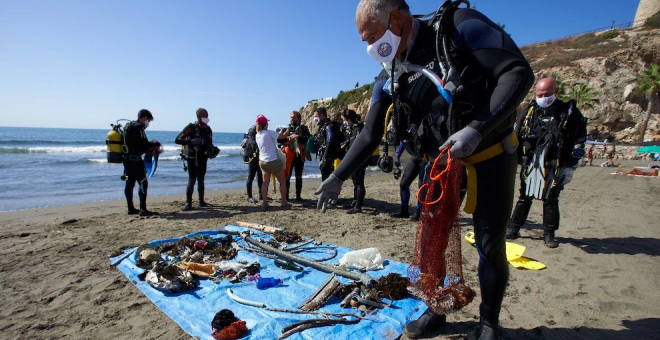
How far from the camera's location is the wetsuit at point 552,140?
13.9 feet

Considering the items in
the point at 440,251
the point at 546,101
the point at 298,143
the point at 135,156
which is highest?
the point at 546,101

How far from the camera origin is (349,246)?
4762mm

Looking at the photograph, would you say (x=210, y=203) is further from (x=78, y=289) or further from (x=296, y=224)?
(x=78, y=289)

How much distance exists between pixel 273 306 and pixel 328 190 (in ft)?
4.51

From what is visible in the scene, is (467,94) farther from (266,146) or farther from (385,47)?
(266,146)

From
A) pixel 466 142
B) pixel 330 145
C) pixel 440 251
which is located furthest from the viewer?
pixel 330 145

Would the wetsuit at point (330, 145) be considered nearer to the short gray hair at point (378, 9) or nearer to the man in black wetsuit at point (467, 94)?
the man in black wetsuit at point (467, 94)

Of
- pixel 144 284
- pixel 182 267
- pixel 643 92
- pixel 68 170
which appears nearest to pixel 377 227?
pixel 182 267

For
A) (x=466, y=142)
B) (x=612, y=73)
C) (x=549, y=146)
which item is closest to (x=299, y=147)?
(x=549, y=146)

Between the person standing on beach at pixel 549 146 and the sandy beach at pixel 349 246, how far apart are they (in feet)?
2.43

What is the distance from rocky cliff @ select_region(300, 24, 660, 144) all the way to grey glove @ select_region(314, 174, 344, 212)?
37296 mm

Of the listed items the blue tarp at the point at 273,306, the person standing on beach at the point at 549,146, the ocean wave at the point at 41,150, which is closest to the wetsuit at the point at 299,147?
the blue tarp at the point at 273,306

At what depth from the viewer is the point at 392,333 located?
2.52 metres

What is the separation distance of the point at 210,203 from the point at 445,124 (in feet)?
24.1
